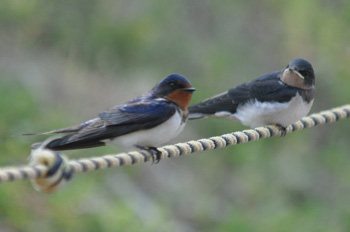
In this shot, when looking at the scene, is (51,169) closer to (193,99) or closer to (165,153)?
(165,153)

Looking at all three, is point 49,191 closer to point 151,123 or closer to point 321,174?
point 151,123

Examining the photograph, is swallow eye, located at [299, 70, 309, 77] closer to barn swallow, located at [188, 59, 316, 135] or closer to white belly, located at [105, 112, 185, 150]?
barn swallow, located at [188, 59, 316, 135]

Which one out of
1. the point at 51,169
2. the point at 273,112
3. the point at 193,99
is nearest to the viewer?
the point at 51,169

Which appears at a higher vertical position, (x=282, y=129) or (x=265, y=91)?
(x=265, y=91)

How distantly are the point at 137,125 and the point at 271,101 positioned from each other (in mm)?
782

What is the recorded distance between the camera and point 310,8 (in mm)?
5480

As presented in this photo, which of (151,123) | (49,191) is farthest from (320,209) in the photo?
(49,191)

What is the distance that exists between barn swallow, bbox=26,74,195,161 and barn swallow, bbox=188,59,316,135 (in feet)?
1.92

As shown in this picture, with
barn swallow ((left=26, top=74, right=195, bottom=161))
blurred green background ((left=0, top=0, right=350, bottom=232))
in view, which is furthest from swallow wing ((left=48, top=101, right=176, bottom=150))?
blurred green background ((left=0, top=0, right=350, bottom=232))

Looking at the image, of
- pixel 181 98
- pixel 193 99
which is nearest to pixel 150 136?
pixel 181 98

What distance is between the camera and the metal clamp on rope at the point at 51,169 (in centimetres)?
141

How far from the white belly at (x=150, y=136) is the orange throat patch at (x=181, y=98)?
9cm

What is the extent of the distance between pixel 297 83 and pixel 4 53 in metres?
2.23

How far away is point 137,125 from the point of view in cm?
198
